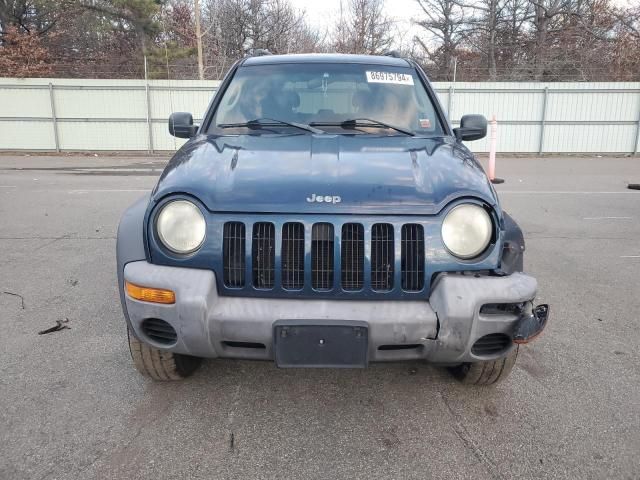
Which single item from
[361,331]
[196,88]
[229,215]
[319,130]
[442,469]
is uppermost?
[196,88]

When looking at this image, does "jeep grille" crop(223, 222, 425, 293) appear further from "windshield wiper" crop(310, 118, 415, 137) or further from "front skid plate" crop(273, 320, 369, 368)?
"windshield wiper" crop(310, 118, 415, 137)

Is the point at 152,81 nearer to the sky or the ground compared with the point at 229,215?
nearer to the sky

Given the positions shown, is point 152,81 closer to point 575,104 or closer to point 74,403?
point 575,104

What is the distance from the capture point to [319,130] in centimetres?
314

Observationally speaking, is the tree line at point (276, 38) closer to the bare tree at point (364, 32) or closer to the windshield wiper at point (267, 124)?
the bare tree at point (364, 32)

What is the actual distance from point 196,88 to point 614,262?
54.4 ft

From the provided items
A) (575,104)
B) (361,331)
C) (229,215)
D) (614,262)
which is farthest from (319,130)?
(575,104)

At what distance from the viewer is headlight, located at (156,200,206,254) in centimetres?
227

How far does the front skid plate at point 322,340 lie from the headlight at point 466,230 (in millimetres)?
567

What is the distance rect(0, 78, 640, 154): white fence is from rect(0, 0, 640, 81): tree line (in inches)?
101

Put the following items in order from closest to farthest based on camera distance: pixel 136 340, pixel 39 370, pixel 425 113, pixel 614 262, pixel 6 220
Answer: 1. pixel 136 340
2. pixel 39 370
3. pixel 425 113
4. pixel 614 262
5. pixel 6 220

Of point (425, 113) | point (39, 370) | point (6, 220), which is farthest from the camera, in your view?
point (6, 220)

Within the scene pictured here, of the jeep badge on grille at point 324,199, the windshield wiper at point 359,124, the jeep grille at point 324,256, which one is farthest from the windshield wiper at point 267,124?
the jeep grille at point 324,256

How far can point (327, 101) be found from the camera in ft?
11.4
